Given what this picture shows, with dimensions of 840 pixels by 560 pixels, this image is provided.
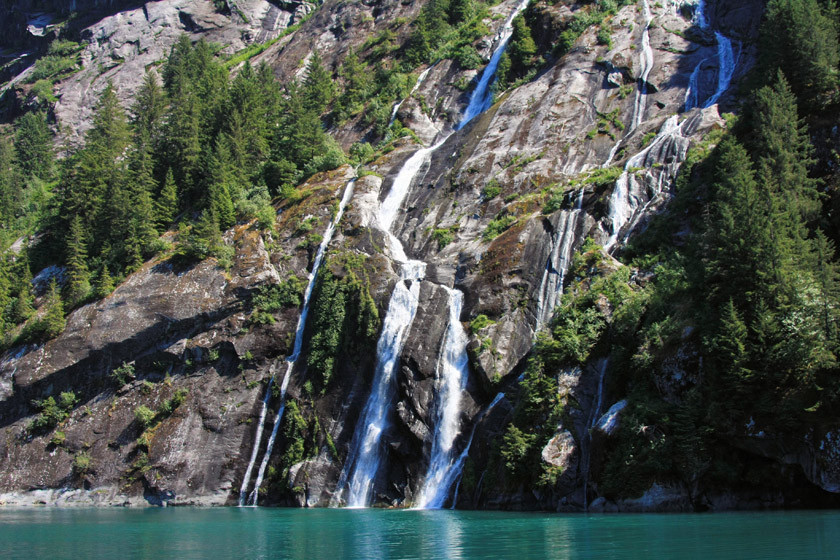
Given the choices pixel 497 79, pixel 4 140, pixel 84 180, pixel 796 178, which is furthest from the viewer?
pixel 4 140

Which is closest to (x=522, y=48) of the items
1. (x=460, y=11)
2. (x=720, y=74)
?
(x=720, y=74)

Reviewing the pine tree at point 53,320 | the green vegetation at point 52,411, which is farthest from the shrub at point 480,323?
the pine tree at point 53,320

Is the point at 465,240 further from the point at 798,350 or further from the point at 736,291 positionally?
the point at 798,350

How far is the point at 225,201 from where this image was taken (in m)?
48.4

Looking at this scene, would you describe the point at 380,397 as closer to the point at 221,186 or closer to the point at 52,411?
the point at 52,411

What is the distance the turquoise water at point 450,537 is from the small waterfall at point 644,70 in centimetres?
3328

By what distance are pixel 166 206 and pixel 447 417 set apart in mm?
33859

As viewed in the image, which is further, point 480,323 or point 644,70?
point 644,70

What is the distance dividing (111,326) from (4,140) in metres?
59.9

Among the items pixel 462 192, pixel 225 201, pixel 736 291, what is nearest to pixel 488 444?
pixel 736 291

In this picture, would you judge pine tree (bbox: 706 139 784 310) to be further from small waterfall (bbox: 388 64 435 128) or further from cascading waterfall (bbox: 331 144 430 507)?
small waterfall (bbox: 388 64 435 128)

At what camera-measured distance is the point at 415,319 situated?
35.0 meters

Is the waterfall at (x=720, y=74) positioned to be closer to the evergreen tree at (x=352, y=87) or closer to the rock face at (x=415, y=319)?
the rock face at (x=415, y=319)

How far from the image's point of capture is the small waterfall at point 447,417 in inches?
1171
